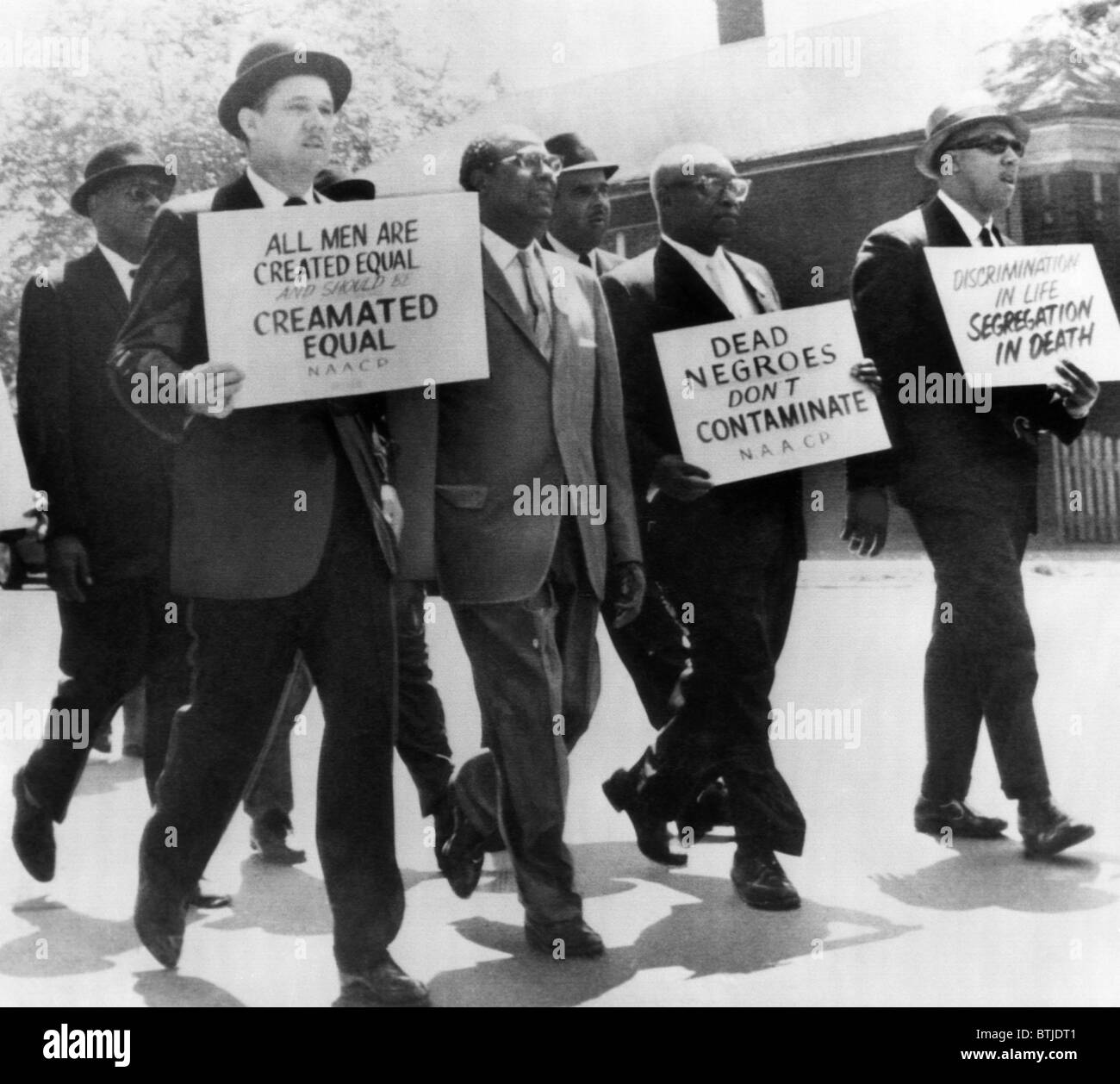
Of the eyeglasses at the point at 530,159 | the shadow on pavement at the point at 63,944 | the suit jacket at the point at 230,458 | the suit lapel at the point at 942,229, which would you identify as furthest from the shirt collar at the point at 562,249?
the shadow on pavement at the point at 63,944

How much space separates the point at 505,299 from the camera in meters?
4.34

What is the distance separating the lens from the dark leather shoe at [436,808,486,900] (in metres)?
4.38

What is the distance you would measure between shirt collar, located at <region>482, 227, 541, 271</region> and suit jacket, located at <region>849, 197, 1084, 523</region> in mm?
1126

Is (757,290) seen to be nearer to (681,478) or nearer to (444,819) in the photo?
(681,478)

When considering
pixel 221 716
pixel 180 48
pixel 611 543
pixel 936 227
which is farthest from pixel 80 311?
pixel 936 227

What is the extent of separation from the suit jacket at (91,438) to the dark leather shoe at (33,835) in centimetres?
73

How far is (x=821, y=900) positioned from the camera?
463 cm

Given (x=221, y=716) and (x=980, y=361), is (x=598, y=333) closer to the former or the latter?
(x=980, y=361)

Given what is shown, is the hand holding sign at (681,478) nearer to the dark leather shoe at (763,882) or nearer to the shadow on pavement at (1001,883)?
the dark leather shoe at (763,882)

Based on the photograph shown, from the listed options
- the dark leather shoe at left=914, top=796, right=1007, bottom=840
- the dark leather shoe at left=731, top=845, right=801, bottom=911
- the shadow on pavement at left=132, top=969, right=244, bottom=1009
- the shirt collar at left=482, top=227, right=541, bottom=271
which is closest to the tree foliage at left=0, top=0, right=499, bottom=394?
the shirt collar at left=482, top=227, right=541, bottom=271

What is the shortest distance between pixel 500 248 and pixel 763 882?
2.05 meters

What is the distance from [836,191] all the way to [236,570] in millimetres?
2247

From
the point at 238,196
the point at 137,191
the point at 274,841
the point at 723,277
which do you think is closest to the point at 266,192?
the point at 238,196

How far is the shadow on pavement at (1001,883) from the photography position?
462cm
